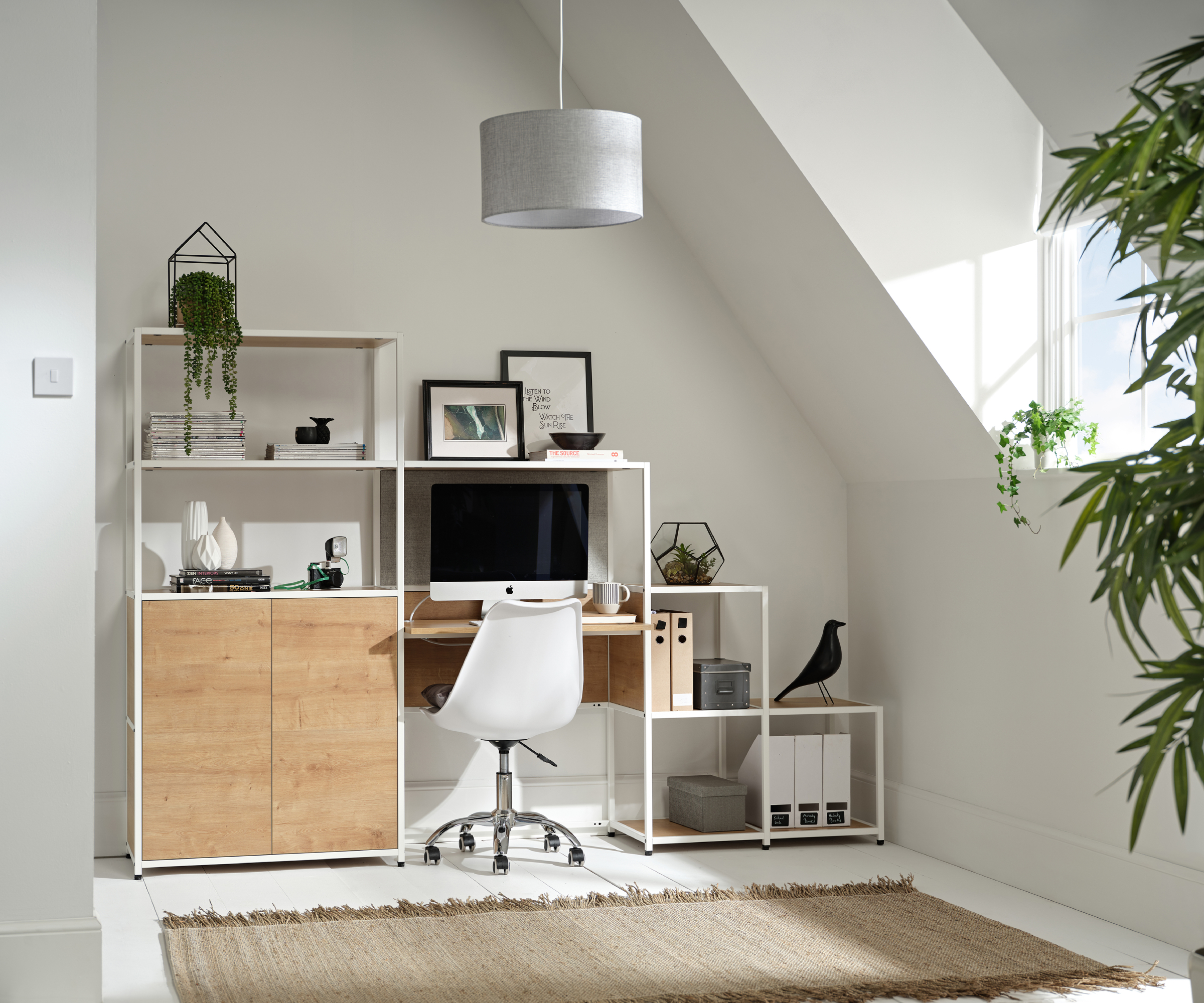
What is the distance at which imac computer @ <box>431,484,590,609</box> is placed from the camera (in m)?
4.50

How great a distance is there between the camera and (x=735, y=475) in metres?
5.06

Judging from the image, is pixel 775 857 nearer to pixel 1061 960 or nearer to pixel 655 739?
pixel 655 739

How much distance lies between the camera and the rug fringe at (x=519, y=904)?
3.60 metres

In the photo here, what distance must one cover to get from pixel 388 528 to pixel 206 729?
930 mm

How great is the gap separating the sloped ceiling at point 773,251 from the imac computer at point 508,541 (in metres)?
0.87

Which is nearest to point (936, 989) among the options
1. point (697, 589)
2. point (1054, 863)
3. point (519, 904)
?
point (1054, 863)

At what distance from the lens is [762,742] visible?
4566 mm

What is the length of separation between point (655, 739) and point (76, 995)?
97.1 inches

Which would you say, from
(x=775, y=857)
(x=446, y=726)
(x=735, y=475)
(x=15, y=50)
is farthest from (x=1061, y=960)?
(x=15, y=50)

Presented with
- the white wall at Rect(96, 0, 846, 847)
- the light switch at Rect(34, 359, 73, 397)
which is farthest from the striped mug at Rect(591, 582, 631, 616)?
the light switch at Rect(34, 359, 73, 397)

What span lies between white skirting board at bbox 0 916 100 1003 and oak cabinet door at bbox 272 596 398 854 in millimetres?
1248

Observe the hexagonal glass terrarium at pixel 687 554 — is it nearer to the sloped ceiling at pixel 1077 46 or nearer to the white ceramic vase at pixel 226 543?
the white ceramic vase at pixel 226 543

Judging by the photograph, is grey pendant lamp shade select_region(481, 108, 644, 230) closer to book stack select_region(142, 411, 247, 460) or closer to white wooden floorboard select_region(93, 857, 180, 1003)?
book stack select_region(142, 411, 247, 460)

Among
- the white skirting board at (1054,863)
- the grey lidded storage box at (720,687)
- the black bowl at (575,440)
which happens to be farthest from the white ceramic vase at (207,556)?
the white skirting board at (1054,863)
